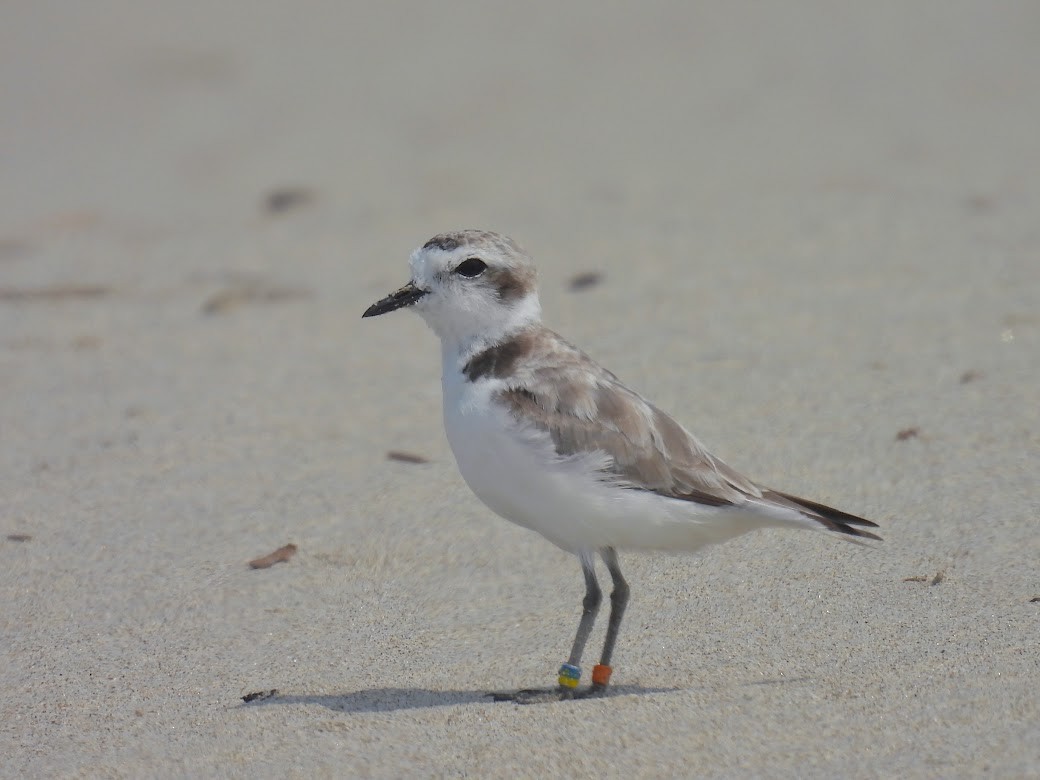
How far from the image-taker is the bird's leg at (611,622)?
442 centimetres

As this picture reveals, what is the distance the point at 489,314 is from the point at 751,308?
134 inches

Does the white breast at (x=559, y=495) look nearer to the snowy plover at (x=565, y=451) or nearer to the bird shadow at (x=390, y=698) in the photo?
the snowy plover at (x=565, y=451)

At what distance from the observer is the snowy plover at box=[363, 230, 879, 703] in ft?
14.4

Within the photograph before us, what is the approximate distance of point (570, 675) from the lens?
4367 mm

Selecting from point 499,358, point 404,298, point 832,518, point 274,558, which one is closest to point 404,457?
point 274,558

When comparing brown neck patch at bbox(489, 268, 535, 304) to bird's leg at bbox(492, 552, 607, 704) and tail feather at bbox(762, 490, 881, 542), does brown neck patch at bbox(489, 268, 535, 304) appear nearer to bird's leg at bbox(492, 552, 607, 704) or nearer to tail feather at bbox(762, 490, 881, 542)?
bird's leg at bbox(492, 552, 607, 704)

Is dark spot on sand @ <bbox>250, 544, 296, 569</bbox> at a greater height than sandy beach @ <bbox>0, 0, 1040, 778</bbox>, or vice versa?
sandy beach @ <bbox>0, 0, 1040, 778</bbox>

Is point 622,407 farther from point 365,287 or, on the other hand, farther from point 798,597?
point 365,287

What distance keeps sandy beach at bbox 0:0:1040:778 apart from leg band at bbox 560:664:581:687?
0.18 m

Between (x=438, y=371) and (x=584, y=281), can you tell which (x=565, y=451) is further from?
(x=584, y=281)

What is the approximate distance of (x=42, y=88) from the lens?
12.5m

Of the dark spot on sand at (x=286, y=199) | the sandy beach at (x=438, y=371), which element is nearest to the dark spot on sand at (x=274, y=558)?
the sandy beach at (x=438, y=371)

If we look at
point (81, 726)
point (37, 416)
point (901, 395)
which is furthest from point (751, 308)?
point (81, 726)

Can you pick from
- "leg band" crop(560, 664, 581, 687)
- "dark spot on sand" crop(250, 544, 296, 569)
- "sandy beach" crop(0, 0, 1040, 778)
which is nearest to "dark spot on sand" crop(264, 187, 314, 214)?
"sandy beach" crop(0, 0, 1040, 778)
